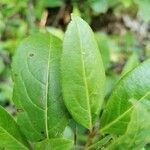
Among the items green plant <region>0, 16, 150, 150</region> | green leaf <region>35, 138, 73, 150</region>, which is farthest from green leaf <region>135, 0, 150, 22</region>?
green leaf <region>35, 138, 73, 150</region>

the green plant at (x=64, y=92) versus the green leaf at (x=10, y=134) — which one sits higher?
the green plant at (x=64, y=92)

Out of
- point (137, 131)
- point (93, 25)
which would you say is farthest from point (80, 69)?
point (93, 25)

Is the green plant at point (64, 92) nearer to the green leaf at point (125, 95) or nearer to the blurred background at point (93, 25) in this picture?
the green leaf at point (125, 95)

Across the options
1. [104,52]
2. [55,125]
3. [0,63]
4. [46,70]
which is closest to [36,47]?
[46,70]

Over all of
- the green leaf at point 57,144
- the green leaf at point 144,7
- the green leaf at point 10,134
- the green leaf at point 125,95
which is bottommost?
the green leaf at point 144,7

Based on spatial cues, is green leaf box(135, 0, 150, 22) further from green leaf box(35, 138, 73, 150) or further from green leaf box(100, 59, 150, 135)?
green leaf box(35, 138, 73, 150)

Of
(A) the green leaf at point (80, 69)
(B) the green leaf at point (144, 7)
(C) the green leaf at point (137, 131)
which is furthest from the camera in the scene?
(B) the green leaf at point (144, 7)

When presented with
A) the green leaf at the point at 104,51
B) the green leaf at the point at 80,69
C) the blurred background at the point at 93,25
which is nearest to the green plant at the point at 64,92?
the green leaf at the point at 80,69

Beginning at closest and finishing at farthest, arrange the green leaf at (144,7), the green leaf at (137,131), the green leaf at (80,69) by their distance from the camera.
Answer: the green leaf at (137,131)
the green leaf at (80,69)
the green leaf at (144,7)
